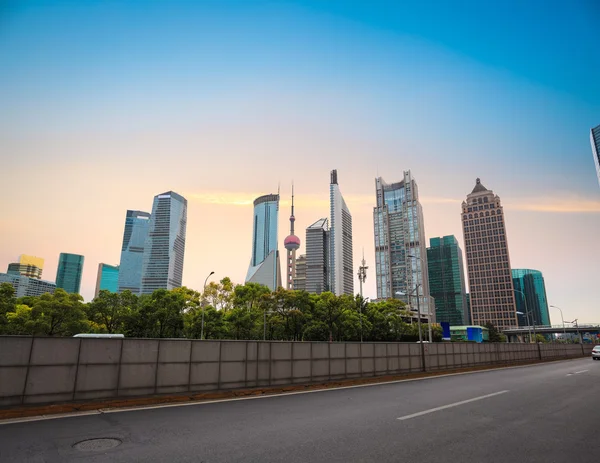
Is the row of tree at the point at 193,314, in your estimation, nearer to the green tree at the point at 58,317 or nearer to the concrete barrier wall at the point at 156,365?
the green tree at the point at 58,317

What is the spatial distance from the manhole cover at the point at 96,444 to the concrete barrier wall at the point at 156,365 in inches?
169

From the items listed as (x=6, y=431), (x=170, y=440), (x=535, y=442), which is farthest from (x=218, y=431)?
(x=535, y=442)

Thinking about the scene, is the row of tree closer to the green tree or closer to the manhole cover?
the green tree

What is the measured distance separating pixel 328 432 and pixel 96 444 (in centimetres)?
447

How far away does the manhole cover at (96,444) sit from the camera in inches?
260

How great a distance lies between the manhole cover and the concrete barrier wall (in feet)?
14.1

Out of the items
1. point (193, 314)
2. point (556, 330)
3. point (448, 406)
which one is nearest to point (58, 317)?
point (193, 314)

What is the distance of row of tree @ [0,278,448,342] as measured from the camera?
4759 cm

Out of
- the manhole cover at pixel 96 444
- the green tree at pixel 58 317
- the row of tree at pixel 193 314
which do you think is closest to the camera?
the manhole cover at pixel 96 444

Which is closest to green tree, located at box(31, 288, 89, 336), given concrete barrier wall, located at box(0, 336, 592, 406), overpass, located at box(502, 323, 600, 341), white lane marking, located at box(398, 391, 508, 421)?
concrete barrier wall, located at box(0, 336, 592, 406)

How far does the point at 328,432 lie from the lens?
791 centimetres

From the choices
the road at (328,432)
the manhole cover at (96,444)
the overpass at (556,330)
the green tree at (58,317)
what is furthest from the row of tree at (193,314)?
the overpass at (556,330)

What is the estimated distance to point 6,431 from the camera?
775 centimetres

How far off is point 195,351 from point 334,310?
183ft
